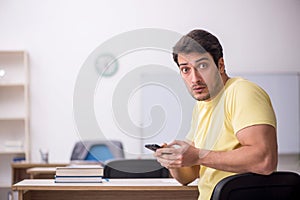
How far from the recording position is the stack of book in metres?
2.61

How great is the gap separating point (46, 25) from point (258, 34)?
2565mm

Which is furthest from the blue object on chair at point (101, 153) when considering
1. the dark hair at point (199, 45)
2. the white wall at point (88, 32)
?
the dark hair at point (199, 45)

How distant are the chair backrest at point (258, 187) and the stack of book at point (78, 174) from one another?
99 cm

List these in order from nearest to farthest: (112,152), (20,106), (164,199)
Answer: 1. (164,199)
2. (112,152)
3. (20,106)

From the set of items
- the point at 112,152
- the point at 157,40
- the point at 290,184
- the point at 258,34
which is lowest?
the point at 112,152

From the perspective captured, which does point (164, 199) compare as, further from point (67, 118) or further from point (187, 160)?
point (67, 118)

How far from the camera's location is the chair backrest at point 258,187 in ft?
5.67

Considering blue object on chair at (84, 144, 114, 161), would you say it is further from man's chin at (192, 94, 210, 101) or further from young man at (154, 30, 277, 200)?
man's chin at (192, 94, 210, 101)

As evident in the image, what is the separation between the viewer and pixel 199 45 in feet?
6.74

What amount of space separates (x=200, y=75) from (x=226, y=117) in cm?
18

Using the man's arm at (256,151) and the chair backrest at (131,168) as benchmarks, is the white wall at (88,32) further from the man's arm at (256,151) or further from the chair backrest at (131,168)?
the man's arm at (256,151)

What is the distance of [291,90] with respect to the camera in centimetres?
643

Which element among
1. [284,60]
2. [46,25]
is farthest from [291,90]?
[46,25]

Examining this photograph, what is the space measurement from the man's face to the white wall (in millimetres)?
4447
